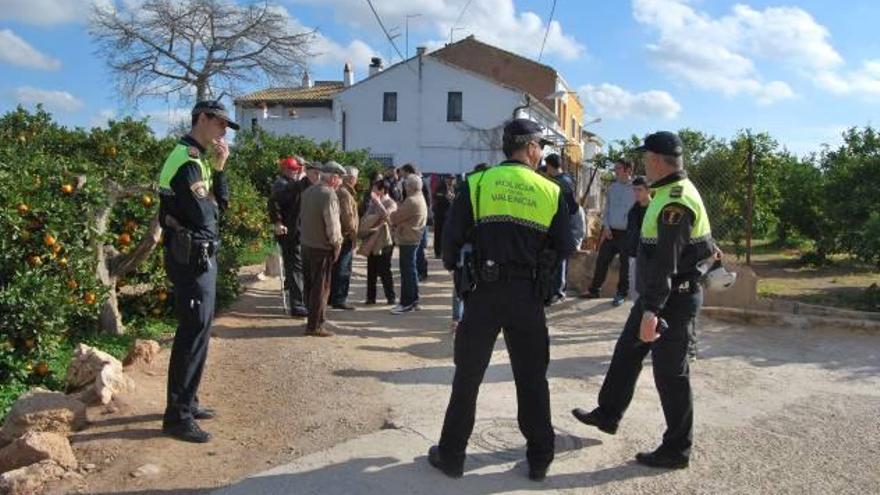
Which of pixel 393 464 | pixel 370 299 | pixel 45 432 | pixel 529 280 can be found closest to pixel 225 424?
pixel 45 432

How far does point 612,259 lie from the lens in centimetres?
980

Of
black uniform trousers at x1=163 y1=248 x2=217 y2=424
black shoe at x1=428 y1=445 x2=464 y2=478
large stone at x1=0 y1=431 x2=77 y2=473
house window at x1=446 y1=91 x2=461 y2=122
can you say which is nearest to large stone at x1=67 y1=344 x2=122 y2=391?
black uniform trousers at x1=163 y1=248 x2=217 y2=424

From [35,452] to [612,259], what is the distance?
716 centimetres

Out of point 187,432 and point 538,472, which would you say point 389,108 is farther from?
point 538,472

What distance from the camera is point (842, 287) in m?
11.3

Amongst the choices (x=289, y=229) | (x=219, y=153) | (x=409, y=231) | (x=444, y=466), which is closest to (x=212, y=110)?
(x=219, y=153)

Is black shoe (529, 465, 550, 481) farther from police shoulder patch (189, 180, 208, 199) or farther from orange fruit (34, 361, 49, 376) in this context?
orange fruit (34, 361, 49, 376)

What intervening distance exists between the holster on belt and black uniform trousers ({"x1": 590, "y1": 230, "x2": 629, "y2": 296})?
19.0 ft

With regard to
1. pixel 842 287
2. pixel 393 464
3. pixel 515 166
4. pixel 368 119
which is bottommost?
pixel 393 464

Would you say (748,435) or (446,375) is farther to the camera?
(446,375)

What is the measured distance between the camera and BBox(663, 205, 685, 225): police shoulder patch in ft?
13.7

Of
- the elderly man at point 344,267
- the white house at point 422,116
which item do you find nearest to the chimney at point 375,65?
the white house at point 422,116

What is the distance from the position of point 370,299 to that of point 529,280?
5.88 meters

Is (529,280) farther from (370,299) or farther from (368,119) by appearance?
(368,119)
